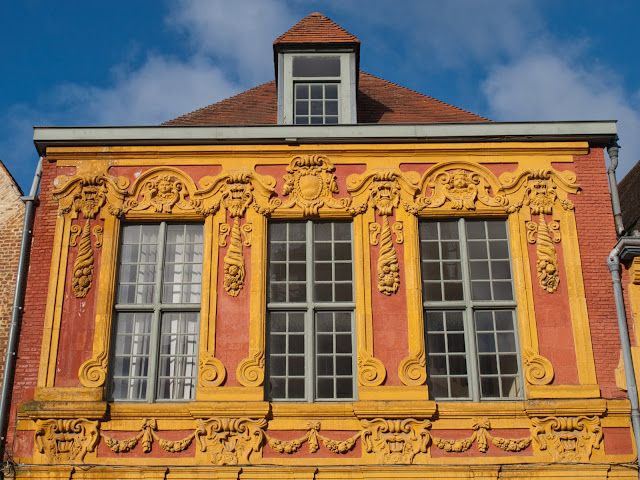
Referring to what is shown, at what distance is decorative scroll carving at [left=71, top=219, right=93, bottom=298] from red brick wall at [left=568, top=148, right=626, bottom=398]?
7320 millimetres

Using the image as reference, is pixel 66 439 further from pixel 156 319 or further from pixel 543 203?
pixel 543 203

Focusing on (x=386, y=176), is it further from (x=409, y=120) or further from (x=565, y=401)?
(x=565, y=401)

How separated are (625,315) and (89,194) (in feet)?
27.0

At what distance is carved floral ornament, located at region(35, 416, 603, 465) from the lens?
10461 mm

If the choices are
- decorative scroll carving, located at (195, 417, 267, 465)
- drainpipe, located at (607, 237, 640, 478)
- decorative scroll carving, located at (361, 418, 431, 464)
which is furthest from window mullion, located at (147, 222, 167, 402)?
drainpipe, located at (607, 237, 640, 478)

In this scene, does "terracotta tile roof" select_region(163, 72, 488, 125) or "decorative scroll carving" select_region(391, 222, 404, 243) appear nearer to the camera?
"decorative scroll carving" select_region(391, 222, 404, 243)

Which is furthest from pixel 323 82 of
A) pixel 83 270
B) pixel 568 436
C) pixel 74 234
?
pixel 568 436

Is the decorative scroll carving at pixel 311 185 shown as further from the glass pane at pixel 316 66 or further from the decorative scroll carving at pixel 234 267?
the glass pane at pixel 316 66

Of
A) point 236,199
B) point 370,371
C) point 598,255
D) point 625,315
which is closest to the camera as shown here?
point 370,371

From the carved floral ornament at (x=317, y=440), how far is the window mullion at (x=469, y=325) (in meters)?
0.54

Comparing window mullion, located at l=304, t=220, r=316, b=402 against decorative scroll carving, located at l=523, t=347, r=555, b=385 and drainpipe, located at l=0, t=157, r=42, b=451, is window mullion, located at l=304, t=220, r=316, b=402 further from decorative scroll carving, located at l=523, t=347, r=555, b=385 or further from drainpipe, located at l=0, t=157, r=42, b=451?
drainpipe, located at l=0, t=157, r=42, b=451

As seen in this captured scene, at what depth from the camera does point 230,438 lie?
1056 cm

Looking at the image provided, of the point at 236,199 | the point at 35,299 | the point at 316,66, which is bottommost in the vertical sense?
the point at 35,299

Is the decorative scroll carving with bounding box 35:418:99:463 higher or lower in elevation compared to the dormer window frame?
lower
